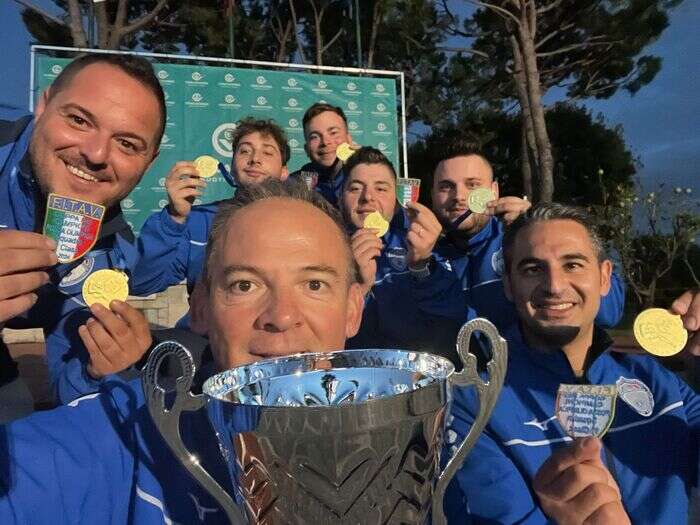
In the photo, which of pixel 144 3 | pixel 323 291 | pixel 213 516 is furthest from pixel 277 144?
pixel 144 3

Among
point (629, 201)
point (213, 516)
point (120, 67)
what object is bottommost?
point (213, 516)

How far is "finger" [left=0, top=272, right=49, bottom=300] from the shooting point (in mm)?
957

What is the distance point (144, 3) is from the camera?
524 inches

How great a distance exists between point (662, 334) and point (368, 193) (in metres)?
1.95

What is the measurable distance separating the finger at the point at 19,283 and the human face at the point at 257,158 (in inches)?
101

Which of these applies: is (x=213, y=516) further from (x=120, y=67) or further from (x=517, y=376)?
(x=120, y=67)

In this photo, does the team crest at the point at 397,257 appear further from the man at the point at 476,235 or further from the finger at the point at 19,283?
the finger at the point at 19,283

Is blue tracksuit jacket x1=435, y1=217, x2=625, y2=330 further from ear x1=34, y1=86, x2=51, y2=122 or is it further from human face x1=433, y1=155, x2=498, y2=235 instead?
ear x1=34, y1=86, x2=51, y2=122

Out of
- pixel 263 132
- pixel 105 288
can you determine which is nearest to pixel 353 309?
pixel 105 288

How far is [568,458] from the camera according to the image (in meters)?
1.03

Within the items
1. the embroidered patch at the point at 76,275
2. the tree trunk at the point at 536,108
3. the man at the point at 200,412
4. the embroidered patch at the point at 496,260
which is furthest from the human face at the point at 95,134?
the tree trunk at the point at 536,108

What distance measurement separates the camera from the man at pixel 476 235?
9.48ft

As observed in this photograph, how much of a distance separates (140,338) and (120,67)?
1.04 metres

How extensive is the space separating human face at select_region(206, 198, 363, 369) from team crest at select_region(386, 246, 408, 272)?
6.19ft
